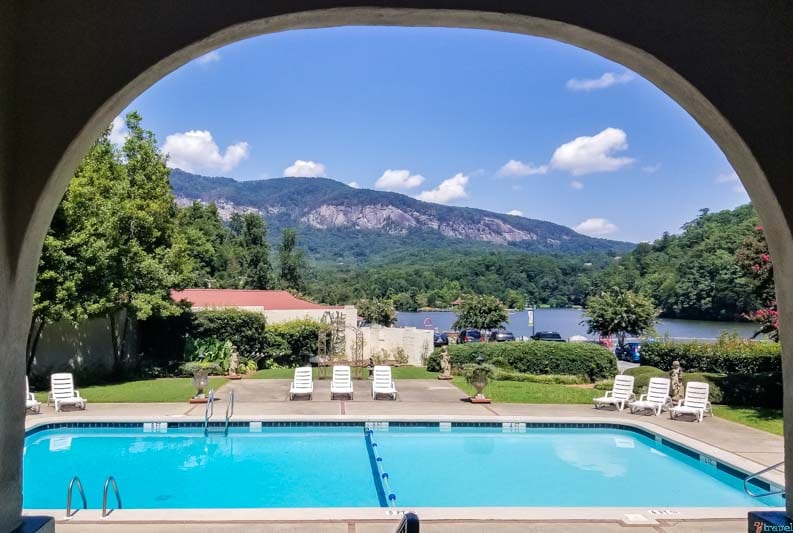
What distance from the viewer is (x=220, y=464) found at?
10977mm

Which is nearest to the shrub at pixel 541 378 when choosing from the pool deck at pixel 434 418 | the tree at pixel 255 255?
the pool deck at pixel 434 418

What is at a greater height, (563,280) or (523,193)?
(523,193)

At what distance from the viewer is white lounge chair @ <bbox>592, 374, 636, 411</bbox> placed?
14711 mm

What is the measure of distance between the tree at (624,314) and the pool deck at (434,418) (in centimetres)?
1212

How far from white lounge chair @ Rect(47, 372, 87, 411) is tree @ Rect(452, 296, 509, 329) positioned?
26166mm

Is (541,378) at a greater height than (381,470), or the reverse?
(541,378)

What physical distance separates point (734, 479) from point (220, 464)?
8913 mm

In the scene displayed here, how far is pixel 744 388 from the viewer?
15844 mm

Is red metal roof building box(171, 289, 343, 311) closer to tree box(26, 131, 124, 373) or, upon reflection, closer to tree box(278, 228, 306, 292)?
tree box(26, 131, 124, 373)

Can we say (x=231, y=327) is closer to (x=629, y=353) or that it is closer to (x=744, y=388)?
(x=744, y=388)

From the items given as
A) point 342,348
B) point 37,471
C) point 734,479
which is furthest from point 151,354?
point 734,479

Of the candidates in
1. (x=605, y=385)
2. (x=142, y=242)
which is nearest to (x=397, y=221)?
(x=142, y=242)

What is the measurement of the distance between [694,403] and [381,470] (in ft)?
26.4

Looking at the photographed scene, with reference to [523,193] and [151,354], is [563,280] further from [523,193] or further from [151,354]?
[151,354]
